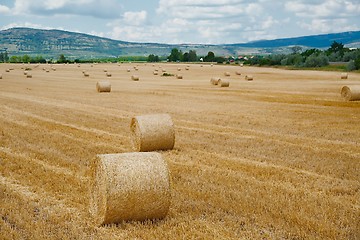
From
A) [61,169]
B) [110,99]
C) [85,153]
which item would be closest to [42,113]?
[110,99]

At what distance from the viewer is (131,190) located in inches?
306

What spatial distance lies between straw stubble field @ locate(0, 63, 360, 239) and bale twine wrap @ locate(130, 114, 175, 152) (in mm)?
523

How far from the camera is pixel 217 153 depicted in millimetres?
13547

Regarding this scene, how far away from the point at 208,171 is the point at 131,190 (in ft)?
12.8

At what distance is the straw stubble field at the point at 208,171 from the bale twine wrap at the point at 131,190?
19 centimetres

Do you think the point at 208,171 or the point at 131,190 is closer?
the point at 131,190

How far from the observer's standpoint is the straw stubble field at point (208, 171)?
7.76 m

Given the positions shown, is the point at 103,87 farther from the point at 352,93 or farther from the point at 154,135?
the point at 154,135

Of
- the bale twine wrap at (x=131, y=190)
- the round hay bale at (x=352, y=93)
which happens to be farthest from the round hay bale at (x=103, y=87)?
the bale twine wrap at (x=131, y=190)

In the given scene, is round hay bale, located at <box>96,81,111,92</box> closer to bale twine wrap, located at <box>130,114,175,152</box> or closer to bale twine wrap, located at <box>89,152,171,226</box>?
bale twine wrap, located at <box>130,114,175,152</box>

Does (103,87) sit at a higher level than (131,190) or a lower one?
lower

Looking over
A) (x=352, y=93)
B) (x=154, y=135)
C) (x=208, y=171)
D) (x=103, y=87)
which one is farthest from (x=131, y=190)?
(x=103, y=87)

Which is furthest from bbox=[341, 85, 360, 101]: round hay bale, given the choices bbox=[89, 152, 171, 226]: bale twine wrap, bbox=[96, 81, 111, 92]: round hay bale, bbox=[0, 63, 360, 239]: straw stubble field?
bbox=[89, 152, 171, 226]: bale twine wrap

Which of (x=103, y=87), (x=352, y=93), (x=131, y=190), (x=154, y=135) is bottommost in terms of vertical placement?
(x=103, y=87)
